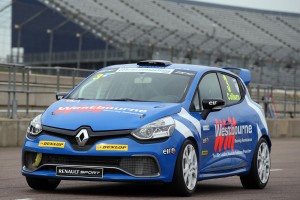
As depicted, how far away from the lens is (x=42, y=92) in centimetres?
2080

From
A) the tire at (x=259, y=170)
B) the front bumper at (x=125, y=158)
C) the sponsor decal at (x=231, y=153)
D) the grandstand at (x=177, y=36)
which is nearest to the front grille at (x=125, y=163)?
the front bumper at (x=125, y=158)

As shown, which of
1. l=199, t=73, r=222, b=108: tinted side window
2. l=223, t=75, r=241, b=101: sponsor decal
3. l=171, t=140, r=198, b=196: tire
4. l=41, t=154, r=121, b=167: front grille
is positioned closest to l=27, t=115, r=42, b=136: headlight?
l=41, t=154, r=121, b=167: front grille

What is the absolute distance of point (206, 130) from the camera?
32.3 feet

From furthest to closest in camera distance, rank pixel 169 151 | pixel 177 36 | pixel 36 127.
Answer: pixel 177 36 < pixel 36 127 < pixel 169 151

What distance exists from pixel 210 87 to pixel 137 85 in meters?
1.01

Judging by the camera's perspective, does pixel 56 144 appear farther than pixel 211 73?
No

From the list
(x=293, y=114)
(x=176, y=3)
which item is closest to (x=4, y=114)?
(x=293, y=114)

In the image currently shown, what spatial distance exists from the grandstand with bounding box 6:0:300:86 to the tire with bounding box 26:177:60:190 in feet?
180

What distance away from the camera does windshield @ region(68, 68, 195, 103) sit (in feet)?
32.2

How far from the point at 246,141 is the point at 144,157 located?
2488mm

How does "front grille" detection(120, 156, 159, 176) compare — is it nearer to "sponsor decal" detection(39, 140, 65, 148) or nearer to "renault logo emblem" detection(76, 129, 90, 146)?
"renault logo emblem" detection(76, 129, 90, 146)

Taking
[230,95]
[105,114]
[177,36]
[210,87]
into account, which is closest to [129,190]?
[105,114]

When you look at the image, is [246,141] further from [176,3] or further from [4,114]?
[176,3]

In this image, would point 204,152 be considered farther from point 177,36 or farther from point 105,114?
point 177,36
